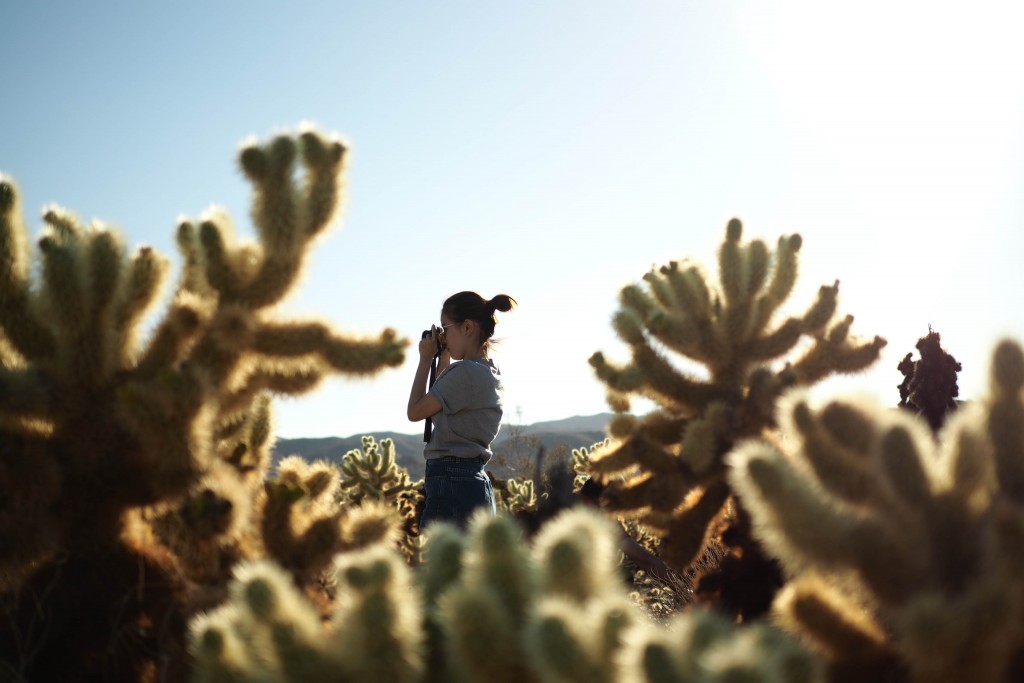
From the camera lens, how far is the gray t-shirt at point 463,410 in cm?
499

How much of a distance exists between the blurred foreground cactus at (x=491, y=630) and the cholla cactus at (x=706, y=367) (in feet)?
8.08

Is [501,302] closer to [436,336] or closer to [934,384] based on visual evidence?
[436,336]

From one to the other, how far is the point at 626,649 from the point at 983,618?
638 millimetres

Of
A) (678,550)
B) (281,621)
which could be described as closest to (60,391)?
(281,621)

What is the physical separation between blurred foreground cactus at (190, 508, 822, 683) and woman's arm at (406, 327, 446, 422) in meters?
3.08

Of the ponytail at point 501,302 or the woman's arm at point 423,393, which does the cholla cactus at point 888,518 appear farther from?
the ponytail at point 501,302

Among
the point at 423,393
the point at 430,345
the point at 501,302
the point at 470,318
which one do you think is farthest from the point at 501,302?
the point at 423,393

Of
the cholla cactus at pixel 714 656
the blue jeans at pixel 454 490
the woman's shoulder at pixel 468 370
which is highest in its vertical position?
the woman's shoulder at pixel 468 370

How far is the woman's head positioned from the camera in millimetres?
5293

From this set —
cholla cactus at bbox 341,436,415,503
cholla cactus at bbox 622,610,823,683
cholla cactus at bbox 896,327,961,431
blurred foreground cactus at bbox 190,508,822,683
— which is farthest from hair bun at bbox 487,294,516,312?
cholla cactus at bbox 341,436,415,503

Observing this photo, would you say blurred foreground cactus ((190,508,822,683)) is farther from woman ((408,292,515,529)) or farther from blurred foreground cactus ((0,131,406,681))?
woman ((408,292,515,529))

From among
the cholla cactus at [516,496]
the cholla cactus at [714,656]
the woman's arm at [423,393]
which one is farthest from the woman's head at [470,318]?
the cholla cactus at [714,656]

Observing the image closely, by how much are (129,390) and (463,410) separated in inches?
108

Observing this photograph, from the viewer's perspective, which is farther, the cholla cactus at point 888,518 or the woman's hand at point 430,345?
the woman's hand at point 430,345
